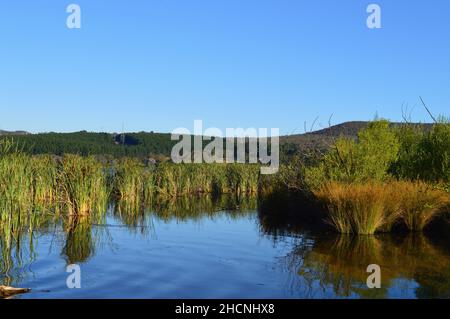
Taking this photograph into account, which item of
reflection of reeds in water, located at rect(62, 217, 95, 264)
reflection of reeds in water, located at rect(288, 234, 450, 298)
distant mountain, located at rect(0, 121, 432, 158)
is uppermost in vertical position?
distant mountain, located at rect(0, 121, 432, 158)

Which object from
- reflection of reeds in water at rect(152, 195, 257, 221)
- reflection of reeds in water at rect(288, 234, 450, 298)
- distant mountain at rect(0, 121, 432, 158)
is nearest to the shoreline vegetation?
reflection of reeds in water at rect(288, 234, 450, 298)

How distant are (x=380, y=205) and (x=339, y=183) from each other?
8.22 ft

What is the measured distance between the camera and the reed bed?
14.9 metres

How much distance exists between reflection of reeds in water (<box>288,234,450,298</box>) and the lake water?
2 centimetres

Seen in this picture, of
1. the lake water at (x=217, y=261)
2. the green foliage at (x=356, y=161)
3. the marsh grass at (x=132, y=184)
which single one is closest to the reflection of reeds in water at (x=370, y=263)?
the lake water at (x=217, y=261)

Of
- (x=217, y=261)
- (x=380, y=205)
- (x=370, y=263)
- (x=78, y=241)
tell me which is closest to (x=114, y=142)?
(x=78, y=241)

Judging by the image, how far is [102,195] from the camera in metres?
17.3

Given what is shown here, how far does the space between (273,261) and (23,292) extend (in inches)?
214

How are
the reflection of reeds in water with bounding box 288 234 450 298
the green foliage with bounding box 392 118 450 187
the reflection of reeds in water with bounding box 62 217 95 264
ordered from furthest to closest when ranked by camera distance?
the green foliage with bounding box 392 118 450 187 → the reflection of reeds in water with bounding box 62 217 95 264 → the reflection of reeds in water with bounding box 288 234 450 298

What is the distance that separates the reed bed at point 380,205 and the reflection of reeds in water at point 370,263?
23.9 inches

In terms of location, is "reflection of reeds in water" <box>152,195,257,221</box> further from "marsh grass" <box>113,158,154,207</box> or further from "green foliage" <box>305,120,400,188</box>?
"green foliage" <box>305,120,400,188</box>

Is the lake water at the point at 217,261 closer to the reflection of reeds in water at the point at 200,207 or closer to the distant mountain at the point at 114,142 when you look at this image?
the reflection of reeds in water at the point at 200,207
